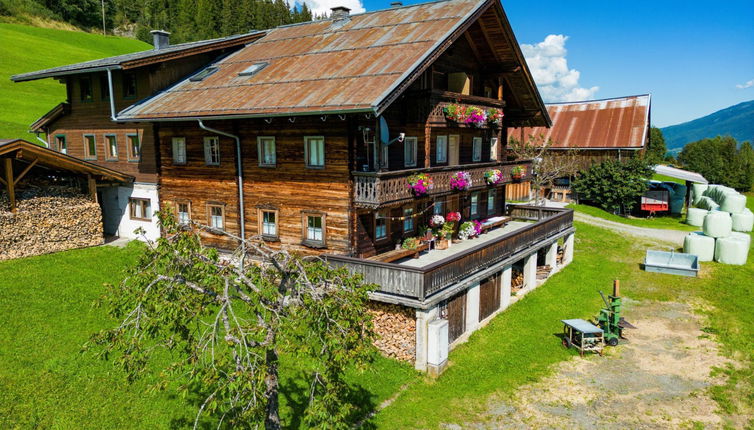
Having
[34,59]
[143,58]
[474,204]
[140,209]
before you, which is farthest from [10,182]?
[34,59]

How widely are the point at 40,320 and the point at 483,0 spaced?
19.5 m

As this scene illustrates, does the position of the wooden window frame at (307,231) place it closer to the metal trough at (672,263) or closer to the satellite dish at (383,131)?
the satellite dish at (383,131)

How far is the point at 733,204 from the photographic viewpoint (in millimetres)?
42188

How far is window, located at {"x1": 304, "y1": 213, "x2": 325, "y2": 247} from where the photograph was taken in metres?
19.2

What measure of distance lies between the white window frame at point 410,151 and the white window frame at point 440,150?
5.79 feet

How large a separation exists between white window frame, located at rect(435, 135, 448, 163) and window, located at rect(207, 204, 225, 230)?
9.93 m

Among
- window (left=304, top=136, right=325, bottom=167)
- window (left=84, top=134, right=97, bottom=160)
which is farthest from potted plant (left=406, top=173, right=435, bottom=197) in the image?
window (left=84, top=134, right=97, bottom=160)

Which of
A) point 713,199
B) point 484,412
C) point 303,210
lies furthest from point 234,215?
point 713,199

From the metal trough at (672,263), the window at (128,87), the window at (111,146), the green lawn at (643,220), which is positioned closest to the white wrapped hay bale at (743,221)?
the green lawn at (643,220)

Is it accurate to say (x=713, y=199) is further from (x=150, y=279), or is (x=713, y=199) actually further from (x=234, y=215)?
(x=150, y=279)

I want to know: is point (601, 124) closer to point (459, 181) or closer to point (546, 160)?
point (546, 160)

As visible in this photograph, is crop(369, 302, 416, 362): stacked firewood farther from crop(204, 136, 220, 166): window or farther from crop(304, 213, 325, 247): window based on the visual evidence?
crop(204, 136, 220, 166): window

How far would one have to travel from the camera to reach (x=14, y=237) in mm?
20812

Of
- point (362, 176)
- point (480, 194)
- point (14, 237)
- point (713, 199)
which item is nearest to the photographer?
point (362, 176)
